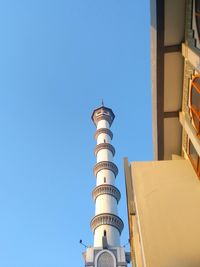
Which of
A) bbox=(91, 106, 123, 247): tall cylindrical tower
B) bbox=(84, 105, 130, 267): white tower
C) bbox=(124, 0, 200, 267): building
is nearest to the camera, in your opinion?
bbox=(124, 0, 200, 267): building

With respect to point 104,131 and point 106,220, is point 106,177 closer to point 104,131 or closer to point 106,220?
point 106,220

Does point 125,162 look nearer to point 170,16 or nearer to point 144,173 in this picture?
point 144,173

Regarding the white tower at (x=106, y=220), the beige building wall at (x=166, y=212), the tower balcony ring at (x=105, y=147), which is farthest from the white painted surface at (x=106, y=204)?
the beige building wall at (x=166, y=212)

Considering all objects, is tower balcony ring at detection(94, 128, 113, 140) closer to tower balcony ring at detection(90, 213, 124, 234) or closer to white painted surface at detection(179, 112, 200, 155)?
tower balcony ring at detection(90, 213, 124, 234)

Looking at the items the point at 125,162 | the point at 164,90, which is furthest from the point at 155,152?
the point at 164,90

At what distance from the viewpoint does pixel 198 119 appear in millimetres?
4867

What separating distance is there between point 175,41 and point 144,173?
2200 millimetres

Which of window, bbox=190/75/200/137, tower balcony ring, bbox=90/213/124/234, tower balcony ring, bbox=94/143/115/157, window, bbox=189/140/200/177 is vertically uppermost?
tower balcony ring, bbox=94/143/115/157

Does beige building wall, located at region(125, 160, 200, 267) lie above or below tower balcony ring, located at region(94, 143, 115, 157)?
below

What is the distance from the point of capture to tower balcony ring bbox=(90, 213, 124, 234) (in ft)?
84.2

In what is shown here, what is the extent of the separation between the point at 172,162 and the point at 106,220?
20933mm

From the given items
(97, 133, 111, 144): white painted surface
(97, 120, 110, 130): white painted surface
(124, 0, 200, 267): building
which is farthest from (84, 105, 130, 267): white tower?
(124, 0, 200, 267): building

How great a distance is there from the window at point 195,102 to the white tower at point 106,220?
2109 centimetres

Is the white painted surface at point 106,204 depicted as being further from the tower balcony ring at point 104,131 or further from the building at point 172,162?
the building at point 172,162
